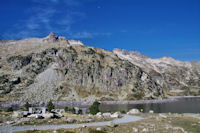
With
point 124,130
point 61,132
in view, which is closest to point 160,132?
point 124,130

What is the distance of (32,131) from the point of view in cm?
2848

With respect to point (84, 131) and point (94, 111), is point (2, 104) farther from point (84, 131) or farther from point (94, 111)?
point (84, 131)

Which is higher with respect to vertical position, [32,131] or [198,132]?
[32,131]

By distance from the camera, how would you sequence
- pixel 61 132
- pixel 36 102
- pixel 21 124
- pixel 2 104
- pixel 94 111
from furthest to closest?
pixel 36 102 < pixel 2 104 < pixel 94 111 < pixel 21 124 < pixel 61 132

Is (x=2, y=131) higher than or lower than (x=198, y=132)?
higher

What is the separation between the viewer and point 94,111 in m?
74.3

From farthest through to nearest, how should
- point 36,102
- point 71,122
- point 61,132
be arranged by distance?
1. point 36,102
2. point 71,122
3. point 61,132

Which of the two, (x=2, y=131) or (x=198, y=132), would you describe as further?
(x=198, y=132)

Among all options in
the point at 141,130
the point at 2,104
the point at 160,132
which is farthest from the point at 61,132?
the point at 2,104

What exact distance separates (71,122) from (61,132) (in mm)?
10271

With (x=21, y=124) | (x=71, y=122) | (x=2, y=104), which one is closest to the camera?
(x=21, y=124)

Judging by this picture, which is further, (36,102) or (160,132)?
(36,102)

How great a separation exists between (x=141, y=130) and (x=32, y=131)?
18087 mm

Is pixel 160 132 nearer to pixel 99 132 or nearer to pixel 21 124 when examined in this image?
pixel 99 132
